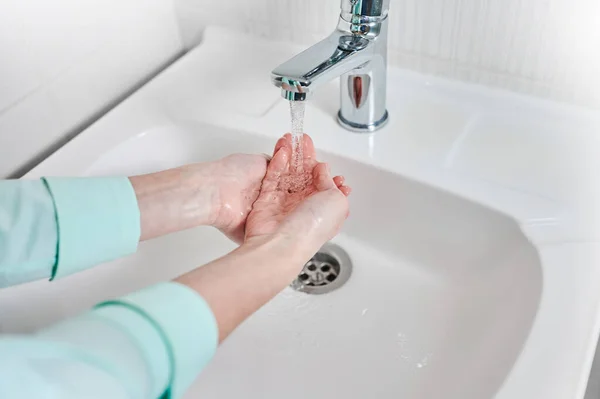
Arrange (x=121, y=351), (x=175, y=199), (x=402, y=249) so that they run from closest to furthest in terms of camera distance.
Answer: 1. (x=121, y=351)
2. (x=175, y=199)
3. (x=402, y=249)

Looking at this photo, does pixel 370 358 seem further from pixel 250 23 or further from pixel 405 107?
pixel 250 23

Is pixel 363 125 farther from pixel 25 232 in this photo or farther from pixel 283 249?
pixel 25 232

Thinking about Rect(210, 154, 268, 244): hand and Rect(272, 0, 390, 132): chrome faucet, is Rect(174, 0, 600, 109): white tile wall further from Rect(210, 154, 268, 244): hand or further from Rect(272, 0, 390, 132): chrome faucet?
Rect(210, 154, 268, 244): hand

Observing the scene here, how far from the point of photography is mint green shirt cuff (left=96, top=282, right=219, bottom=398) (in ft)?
1.04

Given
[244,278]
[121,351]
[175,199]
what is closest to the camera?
[121,351]

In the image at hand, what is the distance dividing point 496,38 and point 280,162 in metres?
0.25

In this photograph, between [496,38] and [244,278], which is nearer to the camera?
[244,278]

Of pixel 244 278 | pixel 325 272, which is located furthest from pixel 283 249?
pixel 325 272

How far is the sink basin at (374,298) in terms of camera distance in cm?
51

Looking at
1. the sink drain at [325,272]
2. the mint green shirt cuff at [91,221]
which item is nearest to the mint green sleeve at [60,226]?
the mint green shirt cuff at [91,221]

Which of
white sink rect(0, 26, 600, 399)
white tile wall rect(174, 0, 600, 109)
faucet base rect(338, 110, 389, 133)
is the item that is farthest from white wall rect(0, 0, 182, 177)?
faucet base rect(338, 110, 389, 133)

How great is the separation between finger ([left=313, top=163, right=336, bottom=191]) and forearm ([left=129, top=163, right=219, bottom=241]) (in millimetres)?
92

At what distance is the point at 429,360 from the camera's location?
534mm

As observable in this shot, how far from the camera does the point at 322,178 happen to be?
55cm
